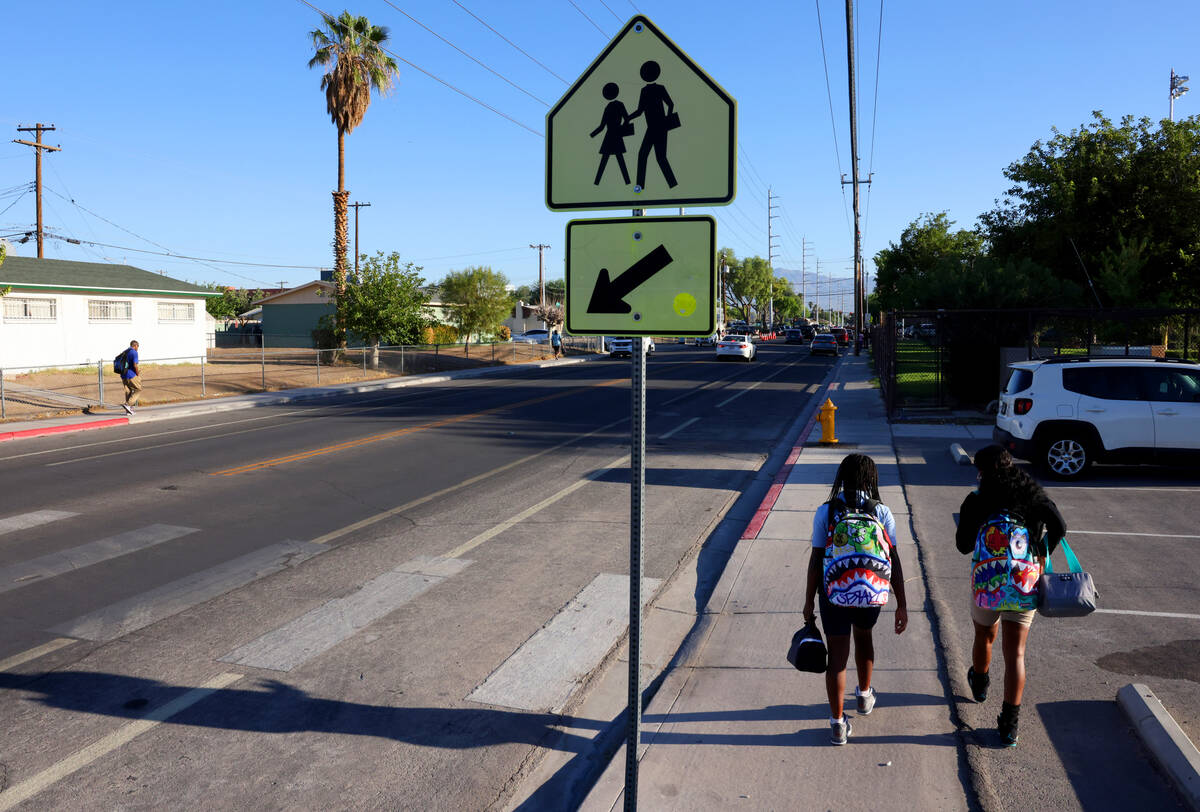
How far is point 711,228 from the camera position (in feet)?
10.8

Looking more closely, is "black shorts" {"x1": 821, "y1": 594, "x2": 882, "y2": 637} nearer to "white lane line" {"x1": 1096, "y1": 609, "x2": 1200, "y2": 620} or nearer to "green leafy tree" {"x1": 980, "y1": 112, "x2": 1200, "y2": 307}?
"white lane line" {"x1": 1096, "y1": 609, "x2": 1200, "y2": 620}

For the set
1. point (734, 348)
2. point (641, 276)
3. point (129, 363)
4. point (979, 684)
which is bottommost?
point (979, 684)

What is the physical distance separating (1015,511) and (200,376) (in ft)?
103

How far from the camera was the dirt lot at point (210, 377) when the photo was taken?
23.5 metres

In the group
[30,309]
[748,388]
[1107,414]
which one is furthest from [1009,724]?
[30,309]

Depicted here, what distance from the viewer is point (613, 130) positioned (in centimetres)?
351

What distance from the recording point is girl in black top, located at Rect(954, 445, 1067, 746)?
15.3ft

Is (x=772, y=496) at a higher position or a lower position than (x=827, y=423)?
lower

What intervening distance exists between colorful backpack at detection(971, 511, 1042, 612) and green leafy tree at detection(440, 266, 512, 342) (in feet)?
194

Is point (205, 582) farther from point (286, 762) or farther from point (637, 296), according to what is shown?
point (637, 296)

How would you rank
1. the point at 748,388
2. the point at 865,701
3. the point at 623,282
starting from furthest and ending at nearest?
the point at 748,388
the point at 865,701
the point at 623,282

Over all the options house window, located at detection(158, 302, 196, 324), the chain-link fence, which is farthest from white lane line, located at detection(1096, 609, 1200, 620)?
house window, located at detection(158, 302, 196, 324)

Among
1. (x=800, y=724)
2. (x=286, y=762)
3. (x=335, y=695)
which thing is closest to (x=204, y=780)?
(x=286, y=762)

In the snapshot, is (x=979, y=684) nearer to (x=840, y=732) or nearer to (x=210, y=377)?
(x=840, y=732)
